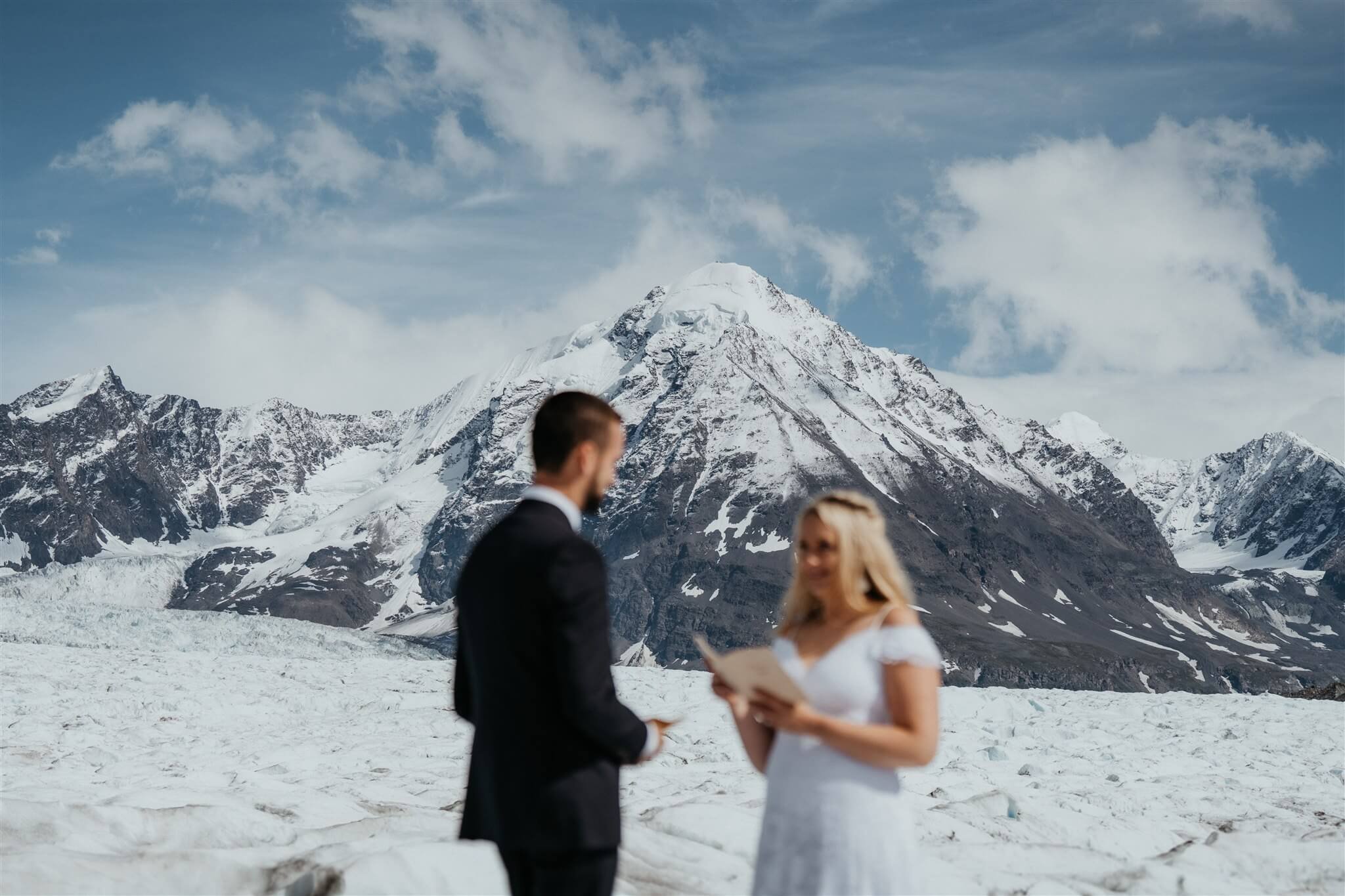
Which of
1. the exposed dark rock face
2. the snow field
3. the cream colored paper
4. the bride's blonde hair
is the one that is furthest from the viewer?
the exposed dark rock face

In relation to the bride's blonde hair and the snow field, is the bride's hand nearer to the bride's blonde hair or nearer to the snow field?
the bride's blonde hair

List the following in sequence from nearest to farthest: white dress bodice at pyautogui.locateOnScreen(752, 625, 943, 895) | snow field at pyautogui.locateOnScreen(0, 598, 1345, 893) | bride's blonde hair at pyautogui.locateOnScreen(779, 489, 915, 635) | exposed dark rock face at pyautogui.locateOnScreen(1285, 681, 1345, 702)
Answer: white dress bodice at pyautogui.locateOnScreen(752, 625, 943, 895), bride's blonde hair at pyautogui.locateOnScreen(779, 489, 915, 635), snow field at pyautogui.locateOnScreen(0, 598, 1345, 893), exposed dark rock face at pyautogui.locateOnScreen(1285, 681, 1345, 702)

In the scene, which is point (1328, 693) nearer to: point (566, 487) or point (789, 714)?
point (789, 714)

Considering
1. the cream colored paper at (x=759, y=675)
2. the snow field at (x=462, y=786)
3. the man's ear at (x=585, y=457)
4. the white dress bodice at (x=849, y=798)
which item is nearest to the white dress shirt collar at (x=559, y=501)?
the man's ear at (x=585, y=457)

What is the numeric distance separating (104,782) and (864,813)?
35.6 ft

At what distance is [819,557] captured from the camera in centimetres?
459

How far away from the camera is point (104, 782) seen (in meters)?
12.2

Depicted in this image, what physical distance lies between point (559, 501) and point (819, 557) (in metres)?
1.15

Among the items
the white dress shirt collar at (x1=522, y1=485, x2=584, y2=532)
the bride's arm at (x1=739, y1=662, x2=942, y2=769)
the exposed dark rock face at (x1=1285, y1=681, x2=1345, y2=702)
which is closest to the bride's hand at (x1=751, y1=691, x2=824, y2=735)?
the bride's arm at (x1=739, y1=662, x2=942, y2=769)

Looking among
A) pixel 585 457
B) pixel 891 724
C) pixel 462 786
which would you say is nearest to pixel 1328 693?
pixel 462 786

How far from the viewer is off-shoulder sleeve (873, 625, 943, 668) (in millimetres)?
4262

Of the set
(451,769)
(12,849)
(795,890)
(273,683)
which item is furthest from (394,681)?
(795,890)

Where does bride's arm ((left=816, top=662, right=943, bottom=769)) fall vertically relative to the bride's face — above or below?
below

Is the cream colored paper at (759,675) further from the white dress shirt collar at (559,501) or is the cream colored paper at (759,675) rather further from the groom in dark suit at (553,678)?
the white dress shirt collar at (559,501)
